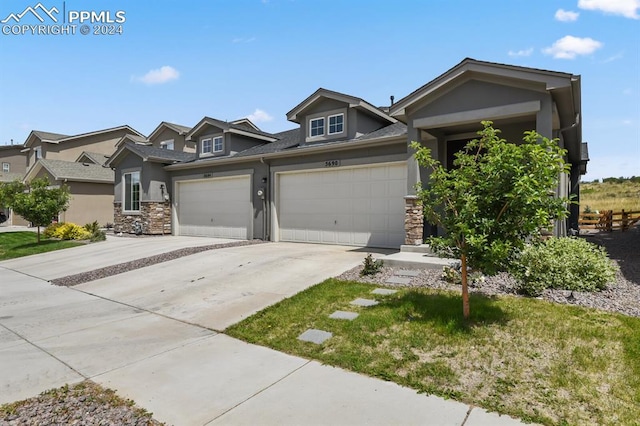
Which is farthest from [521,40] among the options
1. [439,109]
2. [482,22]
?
[439,109]

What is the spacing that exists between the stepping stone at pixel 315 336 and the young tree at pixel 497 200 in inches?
74.6

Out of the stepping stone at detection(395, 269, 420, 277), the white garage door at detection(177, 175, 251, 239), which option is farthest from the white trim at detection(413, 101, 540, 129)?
the white garage door at detection(177, 175, 251, 239)

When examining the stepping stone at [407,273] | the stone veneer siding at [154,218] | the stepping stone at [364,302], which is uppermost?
the stone veneer siding at [154,218]

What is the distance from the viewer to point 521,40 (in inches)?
336

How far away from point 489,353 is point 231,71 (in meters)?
11.4

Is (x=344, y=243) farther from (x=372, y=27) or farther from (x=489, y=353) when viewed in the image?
(x=489, y=353)

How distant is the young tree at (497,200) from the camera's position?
14.0 ft

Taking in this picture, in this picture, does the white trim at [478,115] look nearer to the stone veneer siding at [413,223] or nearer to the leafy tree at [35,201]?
the stone veneer siding at [413,223]

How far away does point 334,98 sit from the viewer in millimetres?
12836

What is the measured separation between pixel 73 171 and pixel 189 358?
23.7 meters

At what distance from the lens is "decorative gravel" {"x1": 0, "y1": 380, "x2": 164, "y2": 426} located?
9.53 ft

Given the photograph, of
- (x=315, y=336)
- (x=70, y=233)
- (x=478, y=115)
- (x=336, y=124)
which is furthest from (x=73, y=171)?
(x=315, y=336)

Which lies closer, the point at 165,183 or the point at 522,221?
the point at 522,221

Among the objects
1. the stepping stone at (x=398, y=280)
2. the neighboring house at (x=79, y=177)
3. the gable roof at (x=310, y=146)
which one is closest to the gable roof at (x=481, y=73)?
the gable roof at (x=310, y=146)
